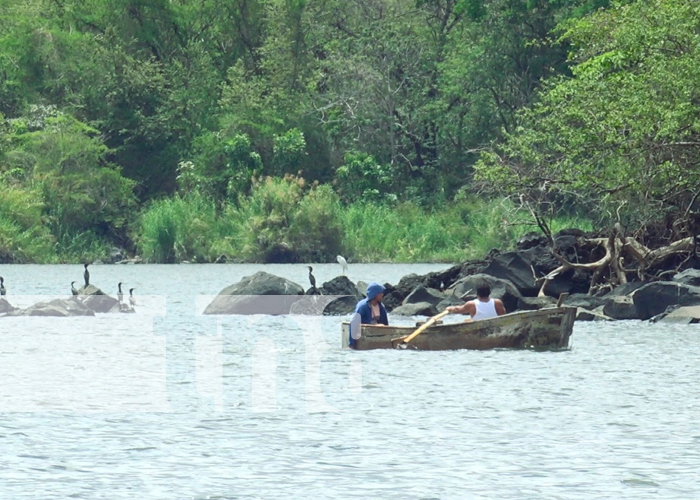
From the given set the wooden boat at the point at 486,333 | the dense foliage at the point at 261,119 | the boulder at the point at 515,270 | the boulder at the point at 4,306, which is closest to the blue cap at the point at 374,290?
the wooden boat at the point at 486,333

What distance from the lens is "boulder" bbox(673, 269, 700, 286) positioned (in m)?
35.0

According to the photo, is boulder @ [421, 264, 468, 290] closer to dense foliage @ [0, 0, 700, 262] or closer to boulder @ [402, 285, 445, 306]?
boulder @ [402, 285, 445, 306]

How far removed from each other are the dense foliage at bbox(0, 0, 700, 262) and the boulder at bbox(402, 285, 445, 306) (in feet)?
75.0

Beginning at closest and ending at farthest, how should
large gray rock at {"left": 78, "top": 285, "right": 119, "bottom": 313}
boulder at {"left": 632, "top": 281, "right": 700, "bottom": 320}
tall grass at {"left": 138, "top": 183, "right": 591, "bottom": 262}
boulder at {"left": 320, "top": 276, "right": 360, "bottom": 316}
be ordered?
boulder at {"left": 632, "top": 281, "right": 700, "bottom": 320}, boulder at {"left": 320, "top": 276, "right": 360, "bottom": 316}, large gray rock at {"left": 78, "top": 285, "right": 119, "bottom": 313}, tall grass at {"left": 138, "top": 183, "right": 591, "bottom": 262}

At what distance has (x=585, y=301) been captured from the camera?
35.9 meters

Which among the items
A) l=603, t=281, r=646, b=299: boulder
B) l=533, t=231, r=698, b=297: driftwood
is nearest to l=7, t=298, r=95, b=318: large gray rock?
l=533, t=231, r=698, b=297: driftwood

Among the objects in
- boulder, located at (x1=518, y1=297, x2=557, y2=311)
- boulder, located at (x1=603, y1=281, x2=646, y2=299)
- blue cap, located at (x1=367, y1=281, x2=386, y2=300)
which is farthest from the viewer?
boulder, located at (x1=603, y1=281, x2=646, y2=299)

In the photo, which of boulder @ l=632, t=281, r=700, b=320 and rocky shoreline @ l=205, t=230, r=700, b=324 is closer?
boulder @ l=632, t=281, r=700, b=320

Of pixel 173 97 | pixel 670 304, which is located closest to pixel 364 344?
pixel 670 304

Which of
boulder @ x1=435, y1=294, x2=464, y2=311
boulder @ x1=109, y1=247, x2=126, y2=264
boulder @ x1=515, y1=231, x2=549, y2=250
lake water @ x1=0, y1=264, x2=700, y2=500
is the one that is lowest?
lake water @ x1=0, y1=264, x2=700, y2=500

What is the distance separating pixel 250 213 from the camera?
223ft

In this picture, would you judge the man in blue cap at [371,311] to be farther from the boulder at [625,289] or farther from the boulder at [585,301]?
the boulder at [625,289]

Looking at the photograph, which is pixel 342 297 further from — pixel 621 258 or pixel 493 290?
pixel 621 258

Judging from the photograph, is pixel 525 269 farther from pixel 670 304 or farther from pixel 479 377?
pixel 479 377
